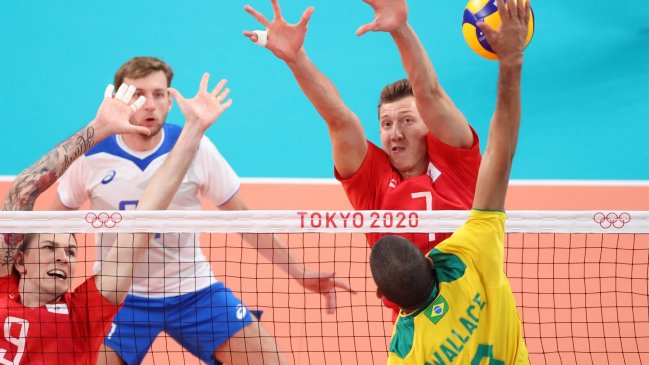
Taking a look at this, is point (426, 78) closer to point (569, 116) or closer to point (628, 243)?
point (628, 243)

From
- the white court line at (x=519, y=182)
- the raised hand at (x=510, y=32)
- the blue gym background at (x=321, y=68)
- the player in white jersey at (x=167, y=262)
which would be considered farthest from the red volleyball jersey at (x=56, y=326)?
the blue gym background at (x=321, y=68)

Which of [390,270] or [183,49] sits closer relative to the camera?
[390,270]

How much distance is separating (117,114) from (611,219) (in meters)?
2.63

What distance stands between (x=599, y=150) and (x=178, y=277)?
591 cm

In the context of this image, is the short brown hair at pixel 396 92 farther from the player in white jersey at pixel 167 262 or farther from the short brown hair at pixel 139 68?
the short brown hair at pixel 139 68

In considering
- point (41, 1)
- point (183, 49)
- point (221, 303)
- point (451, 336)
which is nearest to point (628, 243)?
point (221, 303)

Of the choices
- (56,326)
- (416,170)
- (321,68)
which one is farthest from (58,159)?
(321,68)

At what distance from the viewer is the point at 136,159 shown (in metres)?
6.25

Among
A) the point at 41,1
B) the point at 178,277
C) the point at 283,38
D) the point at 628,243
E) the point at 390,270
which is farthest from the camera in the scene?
the point at 41,1

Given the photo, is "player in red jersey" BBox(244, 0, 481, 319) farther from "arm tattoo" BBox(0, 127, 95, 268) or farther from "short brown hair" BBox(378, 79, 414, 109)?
"arm tattoo" BBox(0, 127, 95, 268)

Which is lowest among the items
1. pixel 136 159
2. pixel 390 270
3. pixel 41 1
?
pixel 390 270

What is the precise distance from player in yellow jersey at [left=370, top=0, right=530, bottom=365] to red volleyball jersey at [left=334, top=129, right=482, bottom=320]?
1.34m

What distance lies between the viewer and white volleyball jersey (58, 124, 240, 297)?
609cm

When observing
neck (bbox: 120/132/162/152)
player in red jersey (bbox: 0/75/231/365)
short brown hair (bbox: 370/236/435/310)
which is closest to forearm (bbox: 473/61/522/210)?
short brown hair (bbox: 370/236/435/310)
